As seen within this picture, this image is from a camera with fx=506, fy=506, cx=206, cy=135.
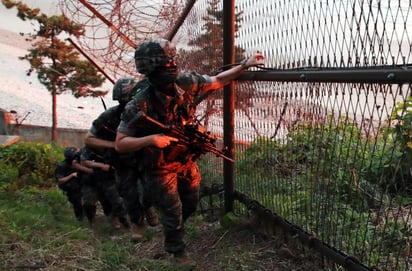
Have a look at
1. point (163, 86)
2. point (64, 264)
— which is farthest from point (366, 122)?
point (64, 264)

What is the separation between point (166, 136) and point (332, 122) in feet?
3.44

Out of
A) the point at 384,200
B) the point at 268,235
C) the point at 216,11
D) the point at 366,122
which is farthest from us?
the point at 216,11

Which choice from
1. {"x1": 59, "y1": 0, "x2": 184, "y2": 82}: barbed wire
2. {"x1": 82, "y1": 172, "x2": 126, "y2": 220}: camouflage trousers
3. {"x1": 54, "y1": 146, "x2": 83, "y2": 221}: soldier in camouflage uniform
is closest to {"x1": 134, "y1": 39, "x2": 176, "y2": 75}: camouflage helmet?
{"x1": 82, "y1": 172, "x2": 126, "y2": 220}: camouflage trousers

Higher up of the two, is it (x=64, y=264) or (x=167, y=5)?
(x=167, y=5)

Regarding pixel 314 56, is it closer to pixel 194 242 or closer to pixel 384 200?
pixel 384 200

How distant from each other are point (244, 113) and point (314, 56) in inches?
48.8

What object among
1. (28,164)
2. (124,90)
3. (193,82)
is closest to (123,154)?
(124,90)

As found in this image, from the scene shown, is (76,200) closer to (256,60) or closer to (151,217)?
(151,217)

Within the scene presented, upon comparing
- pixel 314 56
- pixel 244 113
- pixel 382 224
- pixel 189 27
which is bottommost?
pixel 382 224

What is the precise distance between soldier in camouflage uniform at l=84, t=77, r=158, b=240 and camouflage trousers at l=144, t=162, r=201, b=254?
2.14 ft

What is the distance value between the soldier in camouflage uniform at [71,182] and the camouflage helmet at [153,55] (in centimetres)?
316

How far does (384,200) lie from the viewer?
2648mm

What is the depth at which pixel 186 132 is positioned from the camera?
3400 millimetres

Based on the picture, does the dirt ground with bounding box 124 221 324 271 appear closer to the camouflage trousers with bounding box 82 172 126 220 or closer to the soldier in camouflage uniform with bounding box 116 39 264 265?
the soldier in camouflage uniform with bounding box 116 39 264 265
